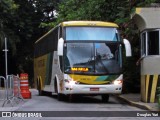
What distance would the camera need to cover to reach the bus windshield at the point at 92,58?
2134 centimetres

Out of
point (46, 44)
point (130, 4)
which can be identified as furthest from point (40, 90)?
point (130, 4)

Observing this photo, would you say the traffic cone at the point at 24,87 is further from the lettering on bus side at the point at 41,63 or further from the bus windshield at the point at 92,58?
the bus windshield at the point at 92,58

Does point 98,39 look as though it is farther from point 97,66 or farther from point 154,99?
point 154,99

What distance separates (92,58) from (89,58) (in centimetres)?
13

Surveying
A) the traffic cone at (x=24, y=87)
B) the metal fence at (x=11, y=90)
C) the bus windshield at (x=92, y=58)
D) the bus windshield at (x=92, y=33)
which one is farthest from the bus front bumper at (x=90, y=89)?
the traffic cone at (x=24, y=87)

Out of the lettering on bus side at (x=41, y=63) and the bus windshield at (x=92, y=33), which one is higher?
the bus windshield at (x=92, y=33)

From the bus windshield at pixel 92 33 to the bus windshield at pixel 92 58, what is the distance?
31 centimetres

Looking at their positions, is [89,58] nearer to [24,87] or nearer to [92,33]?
[92,33]

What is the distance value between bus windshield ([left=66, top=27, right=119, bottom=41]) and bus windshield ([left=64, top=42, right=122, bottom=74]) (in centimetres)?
31

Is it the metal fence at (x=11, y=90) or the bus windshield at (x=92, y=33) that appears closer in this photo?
the metal fence at (x=11, y=90)

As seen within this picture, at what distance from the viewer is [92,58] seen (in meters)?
21.4

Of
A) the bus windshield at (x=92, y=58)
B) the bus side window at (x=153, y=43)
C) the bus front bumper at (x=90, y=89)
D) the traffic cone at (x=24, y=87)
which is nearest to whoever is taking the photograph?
the bus side window at (x=153, y=43)

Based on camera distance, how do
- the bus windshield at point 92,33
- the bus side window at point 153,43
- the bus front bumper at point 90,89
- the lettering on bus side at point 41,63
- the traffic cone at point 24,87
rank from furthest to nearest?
the lettering on bus side at point 41,63, the traffic cone at point 24,87, the bus windshield at point 92,33, the bus front bumper at point 90,89, the bus side window at point 153,43

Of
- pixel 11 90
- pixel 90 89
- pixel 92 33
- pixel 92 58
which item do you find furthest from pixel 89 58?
pixel 11 90
